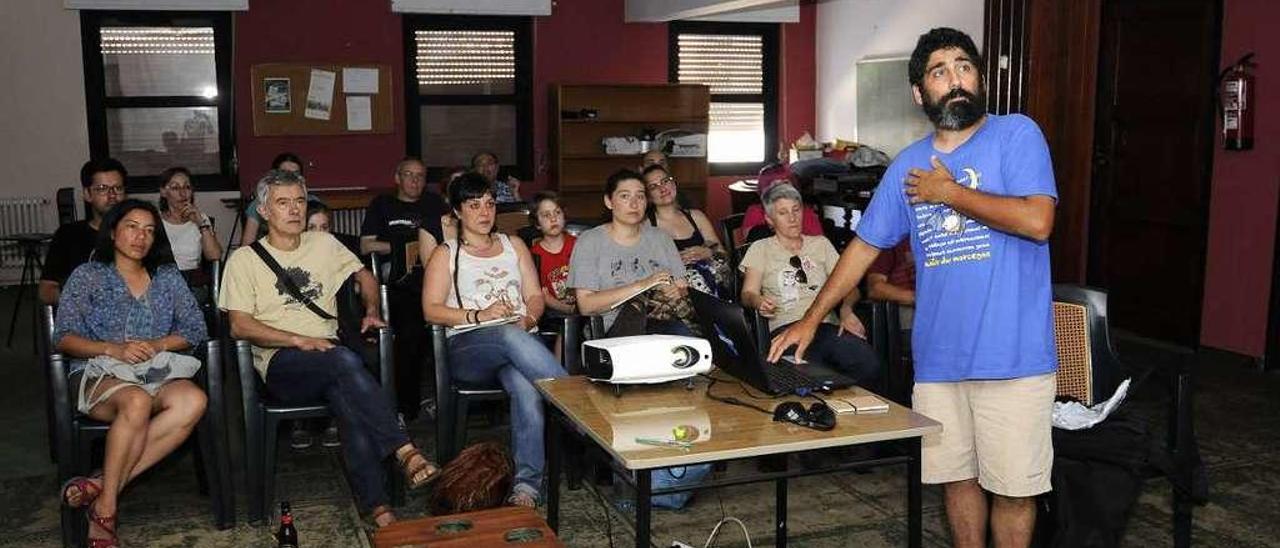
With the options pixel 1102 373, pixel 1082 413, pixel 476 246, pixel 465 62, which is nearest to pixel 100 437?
pixel 476 246

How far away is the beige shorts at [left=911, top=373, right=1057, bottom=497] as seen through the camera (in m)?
2.84

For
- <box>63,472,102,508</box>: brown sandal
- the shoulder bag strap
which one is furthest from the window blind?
<box>63,472,102,508</box>: brown sandal

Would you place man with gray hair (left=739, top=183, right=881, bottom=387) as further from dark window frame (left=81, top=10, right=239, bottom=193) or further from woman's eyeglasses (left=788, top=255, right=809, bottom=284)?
dark window frame (left=81, top=10, right=239, bottom=193)

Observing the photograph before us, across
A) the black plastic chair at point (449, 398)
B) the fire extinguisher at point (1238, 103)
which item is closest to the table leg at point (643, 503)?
the black plastic chair at point (449, 398)

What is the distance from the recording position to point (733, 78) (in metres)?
11.0

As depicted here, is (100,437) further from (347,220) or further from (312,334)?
(347,220)

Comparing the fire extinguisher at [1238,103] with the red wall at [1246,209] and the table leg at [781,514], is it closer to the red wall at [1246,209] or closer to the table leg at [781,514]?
the red wall at [1246,209]

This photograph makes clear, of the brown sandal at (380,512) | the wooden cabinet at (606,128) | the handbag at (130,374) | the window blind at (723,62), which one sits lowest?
the brown sandal at (380,512)

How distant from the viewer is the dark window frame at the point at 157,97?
929 centimetres

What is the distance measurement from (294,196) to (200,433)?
2.93ft

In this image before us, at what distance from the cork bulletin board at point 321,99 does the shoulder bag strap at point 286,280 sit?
565 cm

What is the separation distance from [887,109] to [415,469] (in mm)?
6702

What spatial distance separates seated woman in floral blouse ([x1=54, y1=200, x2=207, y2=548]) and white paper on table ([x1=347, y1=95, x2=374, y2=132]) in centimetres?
577

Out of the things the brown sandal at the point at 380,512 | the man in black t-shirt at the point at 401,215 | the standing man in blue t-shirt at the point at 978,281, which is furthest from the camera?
the man in black t-shirt at the point at 401,215
